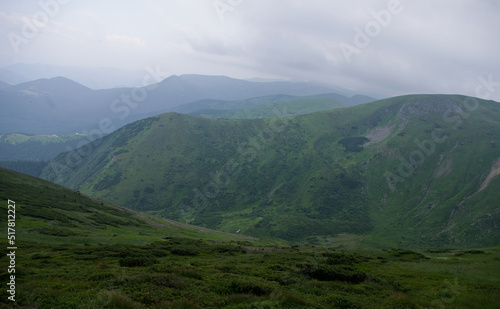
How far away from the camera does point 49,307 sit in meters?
14.9

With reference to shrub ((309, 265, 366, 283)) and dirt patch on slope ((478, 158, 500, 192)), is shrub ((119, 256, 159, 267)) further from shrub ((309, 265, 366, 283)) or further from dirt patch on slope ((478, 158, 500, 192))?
dirt patch on slope ((478, 158, 500, 192))

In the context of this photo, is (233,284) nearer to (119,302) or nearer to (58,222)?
(119,302)

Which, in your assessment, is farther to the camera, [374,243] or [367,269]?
[374,243]

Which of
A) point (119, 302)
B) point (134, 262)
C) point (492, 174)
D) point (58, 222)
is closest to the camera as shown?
point (119, 302)

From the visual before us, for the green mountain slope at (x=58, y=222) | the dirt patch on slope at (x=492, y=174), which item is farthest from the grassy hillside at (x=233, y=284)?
the dirt patch on slope at (x=492, y=174)

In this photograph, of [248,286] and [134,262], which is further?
[134,262]

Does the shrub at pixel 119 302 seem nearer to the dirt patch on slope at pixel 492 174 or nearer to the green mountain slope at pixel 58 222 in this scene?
the green mountain slope at pixel 58 222

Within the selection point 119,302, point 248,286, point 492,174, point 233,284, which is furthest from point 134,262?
point 492,174

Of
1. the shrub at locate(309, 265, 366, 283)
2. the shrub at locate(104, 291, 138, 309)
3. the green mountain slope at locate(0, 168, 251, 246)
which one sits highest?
the shrub at locate(104, 291, 138, 309)

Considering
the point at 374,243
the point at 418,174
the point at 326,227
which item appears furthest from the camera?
the point at 418,174

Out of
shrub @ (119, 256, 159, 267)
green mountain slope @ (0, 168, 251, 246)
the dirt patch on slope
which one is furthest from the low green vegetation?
the dirt patch on slope

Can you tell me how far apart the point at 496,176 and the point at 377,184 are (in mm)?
66840

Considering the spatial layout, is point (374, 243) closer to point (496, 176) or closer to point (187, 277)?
point (496, 176)

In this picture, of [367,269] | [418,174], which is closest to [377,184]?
[418,174]
